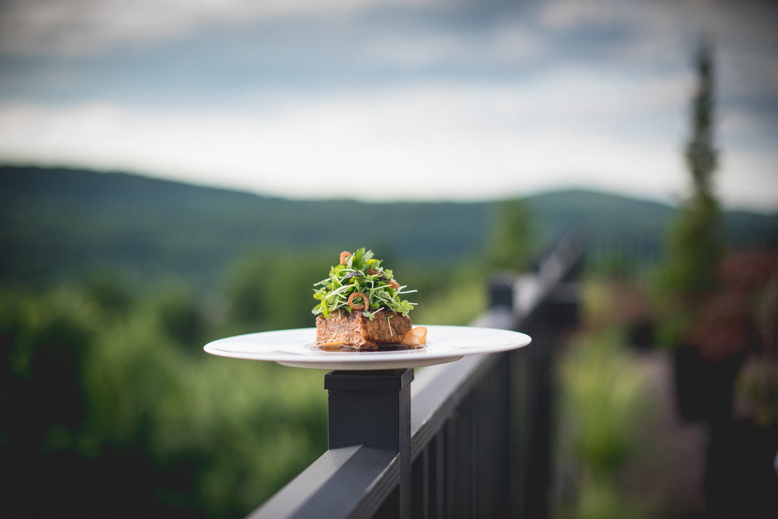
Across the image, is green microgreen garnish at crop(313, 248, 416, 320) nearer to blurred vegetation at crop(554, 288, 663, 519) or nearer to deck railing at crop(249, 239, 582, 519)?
deck railing at crop(249, 239, 582, 519)

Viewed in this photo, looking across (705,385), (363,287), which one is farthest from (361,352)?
(705,385)

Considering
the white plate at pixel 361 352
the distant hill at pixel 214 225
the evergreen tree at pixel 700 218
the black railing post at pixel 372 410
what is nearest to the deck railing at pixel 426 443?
the black railing post at pixel 372 410

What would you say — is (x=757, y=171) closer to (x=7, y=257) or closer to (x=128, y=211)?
(x=7, y=257)

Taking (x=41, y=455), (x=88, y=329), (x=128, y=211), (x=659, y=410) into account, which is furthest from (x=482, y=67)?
(x=41, y=455)

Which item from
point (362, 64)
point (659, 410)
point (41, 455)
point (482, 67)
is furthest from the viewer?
point (362, 64)

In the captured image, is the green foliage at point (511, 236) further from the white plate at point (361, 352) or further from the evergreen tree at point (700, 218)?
the white plate at point (361, 352)

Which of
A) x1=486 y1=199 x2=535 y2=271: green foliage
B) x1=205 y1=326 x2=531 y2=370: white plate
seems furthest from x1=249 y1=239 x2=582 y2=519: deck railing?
x1=486 y1=199 x2=535 y2=271: green foliage
